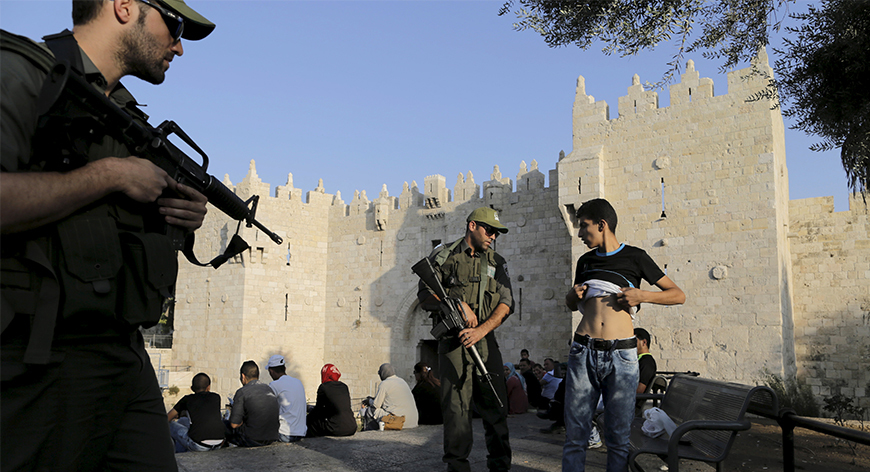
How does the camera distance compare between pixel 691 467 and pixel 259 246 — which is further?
pixel 259 246

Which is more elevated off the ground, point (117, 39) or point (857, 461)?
point (117, 39)

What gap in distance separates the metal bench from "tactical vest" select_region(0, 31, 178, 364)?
7.11 ft

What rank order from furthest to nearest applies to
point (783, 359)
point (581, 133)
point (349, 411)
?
point (581, 133) → point (783, 359) → point (349, 411)

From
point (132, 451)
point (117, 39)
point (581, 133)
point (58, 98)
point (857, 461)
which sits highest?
point (581, 133)

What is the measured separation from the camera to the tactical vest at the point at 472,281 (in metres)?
3.84

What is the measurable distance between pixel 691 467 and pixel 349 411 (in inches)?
126

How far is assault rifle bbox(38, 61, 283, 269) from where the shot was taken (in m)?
1.31

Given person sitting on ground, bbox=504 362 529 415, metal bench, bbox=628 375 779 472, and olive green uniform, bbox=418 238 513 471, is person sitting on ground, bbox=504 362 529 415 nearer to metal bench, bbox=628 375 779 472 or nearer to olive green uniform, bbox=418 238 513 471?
metal bench, bbox=628 375 779 472

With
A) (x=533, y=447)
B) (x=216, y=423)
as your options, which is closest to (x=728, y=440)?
(x=533, y=447)

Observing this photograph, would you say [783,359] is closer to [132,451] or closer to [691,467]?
[691,467]

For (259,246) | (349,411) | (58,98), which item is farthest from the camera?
(259,246)

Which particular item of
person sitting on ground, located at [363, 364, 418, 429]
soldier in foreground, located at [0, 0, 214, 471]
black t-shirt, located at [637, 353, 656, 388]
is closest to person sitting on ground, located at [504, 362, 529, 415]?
person sitting on ground, located at [363, 364, 418, 429]

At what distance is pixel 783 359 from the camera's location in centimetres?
1018

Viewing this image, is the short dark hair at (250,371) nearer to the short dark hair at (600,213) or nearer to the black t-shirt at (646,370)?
the black t-shirt at (646,370)
